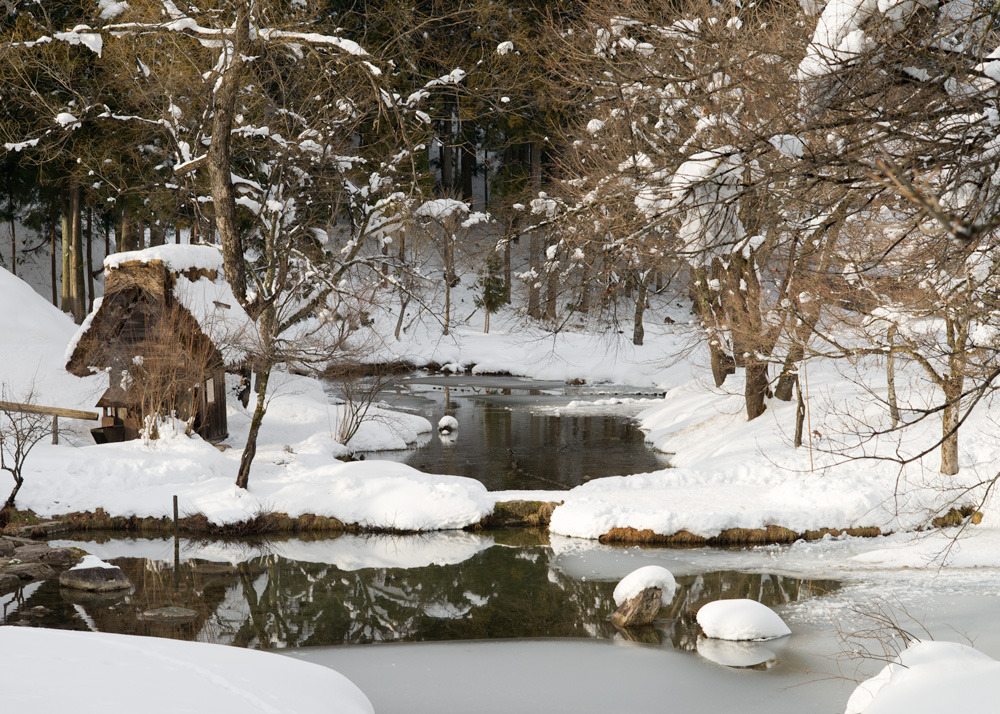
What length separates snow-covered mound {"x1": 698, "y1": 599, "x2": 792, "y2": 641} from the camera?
912 centimetres

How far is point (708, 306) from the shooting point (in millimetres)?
17234

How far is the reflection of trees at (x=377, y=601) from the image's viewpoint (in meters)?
9.42

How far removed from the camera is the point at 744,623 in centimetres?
912

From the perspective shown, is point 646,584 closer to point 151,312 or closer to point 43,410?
point 151,312

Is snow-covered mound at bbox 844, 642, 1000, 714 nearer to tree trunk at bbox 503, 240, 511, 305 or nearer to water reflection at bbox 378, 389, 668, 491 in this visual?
water reflection at bbox 378, 389, 668, 491

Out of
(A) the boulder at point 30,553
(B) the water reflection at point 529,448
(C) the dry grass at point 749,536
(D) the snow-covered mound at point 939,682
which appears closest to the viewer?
(D) the snow-covered mound at point 939,682

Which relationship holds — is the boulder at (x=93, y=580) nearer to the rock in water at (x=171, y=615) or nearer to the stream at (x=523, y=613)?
the stream at (x=523, y=613)

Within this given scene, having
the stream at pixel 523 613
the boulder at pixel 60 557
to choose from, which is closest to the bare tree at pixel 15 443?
the stream at pixel 523 613

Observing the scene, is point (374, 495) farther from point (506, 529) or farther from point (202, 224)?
point (202, 224)

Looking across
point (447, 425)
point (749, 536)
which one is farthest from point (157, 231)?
point (749, 536)

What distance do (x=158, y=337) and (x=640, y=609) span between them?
34.4 feet

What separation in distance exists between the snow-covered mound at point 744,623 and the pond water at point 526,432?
673cm

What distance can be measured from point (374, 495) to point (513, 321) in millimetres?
23302

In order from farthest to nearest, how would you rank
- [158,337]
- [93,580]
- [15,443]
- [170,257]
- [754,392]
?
[754,392] → [170,257] → [158,337] → [15,443] → [93,580]
